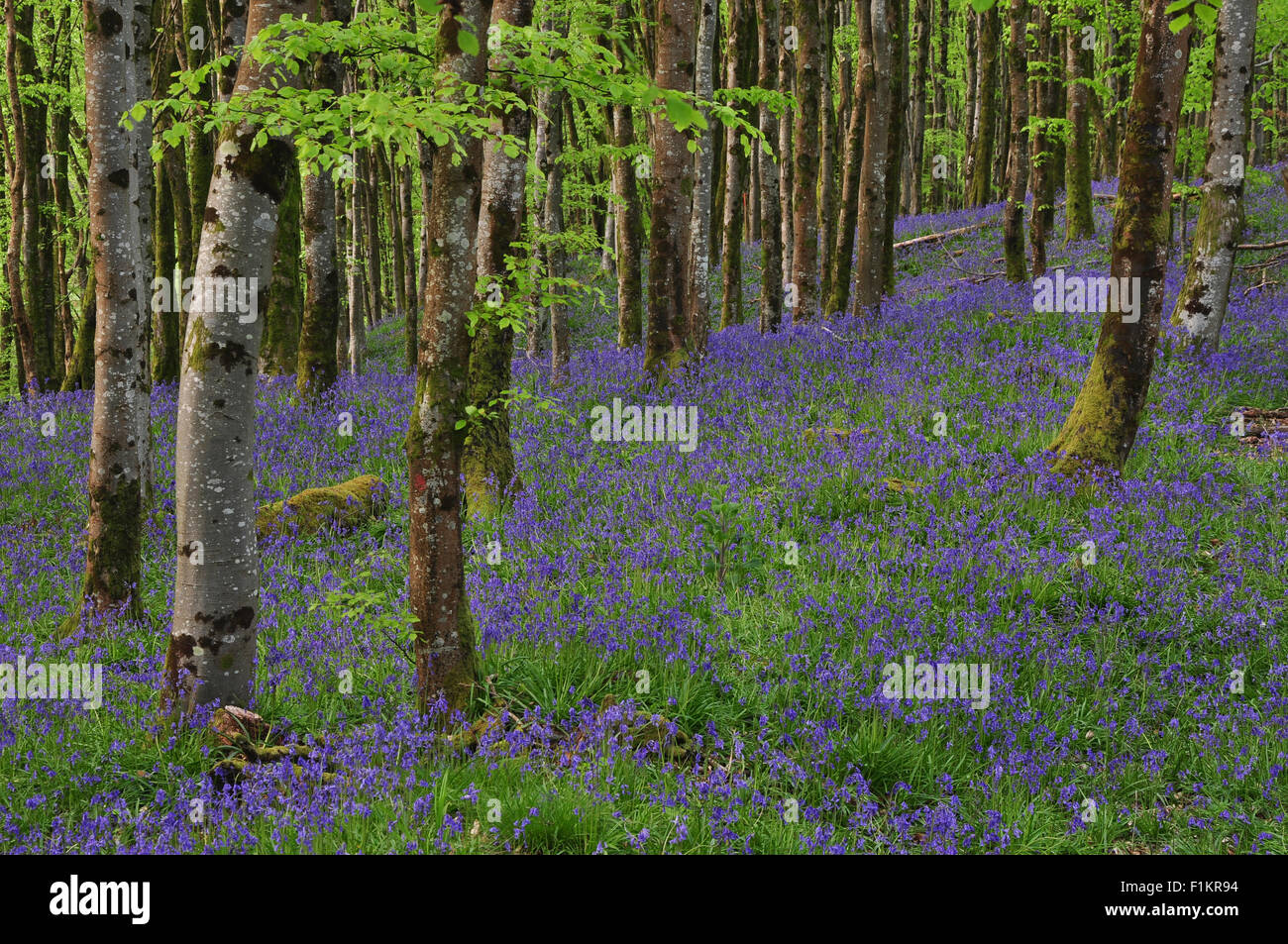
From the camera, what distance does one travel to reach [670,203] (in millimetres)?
10859

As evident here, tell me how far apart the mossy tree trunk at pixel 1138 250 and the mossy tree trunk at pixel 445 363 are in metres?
6.08

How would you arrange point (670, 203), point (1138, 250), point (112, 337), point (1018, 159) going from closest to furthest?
point (112, 337) < point (1138, 250) < point (670, 203) < point (1018, 159)

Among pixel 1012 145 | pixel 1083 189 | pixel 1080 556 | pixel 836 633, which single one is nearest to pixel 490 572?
pixel 836 633

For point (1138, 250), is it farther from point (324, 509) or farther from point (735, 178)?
point (735, 178)

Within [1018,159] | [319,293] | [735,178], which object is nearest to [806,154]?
[735,178]

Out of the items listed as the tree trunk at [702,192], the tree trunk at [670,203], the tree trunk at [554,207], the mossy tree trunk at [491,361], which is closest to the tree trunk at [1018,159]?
the tree trunk at [702,192]

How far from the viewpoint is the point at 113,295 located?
6.07m

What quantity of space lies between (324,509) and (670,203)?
19.5 ft

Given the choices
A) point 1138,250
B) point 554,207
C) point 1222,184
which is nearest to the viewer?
point 1138,250

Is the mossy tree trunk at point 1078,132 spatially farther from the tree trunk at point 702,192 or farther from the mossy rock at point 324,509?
the mossy rock at point 324,509

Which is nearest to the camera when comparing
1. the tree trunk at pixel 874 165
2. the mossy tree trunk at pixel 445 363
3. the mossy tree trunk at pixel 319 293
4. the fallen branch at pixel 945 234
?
the mossy tree trunk at pixel 445 363

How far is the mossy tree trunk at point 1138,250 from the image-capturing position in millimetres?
7430

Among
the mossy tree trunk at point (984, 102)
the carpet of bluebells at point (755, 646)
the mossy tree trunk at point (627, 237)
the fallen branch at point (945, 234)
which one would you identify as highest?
the mossy tree trunk at point (984, 102)

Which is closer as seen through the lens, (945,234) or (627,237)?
(627,237)
